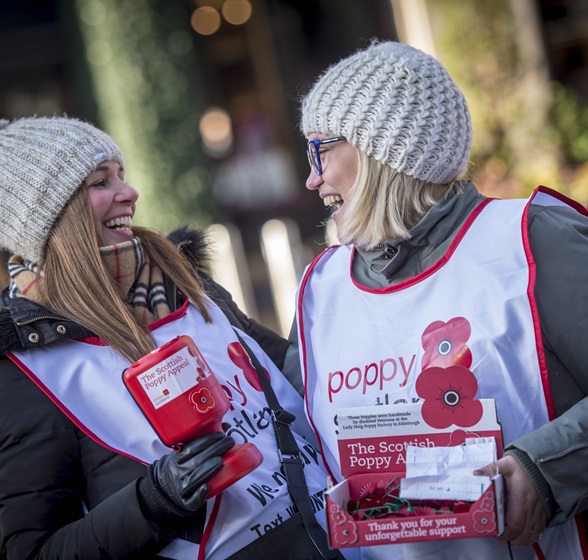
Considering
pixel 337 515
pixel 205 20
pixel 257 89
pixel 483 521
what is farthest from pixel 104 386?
pixel 257 89

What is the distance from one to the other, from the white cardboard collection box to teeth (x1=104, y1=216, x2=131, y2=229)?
1062 millimetres

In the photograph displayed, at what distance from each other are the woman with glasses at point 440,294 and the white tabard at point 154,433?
177mm

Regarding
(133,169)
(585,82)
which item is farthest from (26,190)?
(585,82)

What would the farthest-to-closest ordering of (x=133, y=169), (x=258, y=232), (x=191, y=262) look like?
(x=258, y=232)
(x=133, y=169)
(x=191, y=262)

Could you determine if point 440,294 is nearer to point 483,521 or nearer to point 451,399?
point 451,399

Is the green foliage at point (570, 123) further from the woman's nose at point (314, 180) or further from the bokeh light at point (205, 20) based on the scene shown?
the woman's nose at point (314, 180)

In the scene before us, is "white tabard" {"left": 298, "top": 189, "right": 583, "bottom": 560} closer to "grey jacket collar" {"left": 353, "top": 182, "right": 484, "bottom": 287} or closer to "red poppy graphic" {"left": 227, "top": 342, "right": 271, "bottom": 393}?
"grey jacket collar" {"left": 353, "top": 182, "right": 484, "bottom": 287}

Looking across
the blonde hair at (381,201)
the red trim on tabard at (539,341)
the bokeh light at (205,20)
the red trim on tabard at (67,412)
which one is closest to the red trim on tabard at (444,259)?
the blonde hair at (381,201)

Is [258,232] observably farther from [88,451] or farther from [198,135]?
[88,451]

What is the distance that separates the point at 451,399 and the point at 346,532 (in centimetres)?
44

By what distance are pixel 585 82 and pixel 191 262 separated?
7.66 meters

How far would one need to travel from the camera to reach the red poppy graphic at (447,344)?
7.14 ft

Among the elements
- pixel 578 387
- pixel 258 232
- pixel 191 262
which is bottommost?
pixel 258 232

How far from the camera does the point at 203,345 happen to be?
2607 mm
